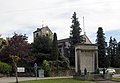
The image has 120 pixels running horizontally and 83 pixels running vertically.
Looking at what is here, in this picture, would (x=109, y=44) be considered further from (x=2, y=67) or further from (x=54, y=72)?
(x=2, y=67)

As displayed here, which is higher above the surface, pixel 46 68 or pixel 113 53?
pixel 113 53

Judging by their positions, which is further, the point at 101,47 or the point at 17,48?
the point at 101,47

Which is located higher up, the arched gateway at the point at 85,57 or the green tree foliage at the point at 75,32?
the green tree foliage at the point at 75,32

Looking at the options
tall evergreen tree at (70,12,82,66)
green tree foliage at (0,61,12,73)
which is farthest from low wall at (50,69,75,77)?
tall evergreen tree at (70,12,82,66)

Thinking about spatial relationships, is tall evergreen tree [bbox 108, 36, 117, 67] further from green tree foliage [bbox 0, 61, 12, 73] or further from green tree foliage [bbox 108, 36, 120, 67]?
green tree foliage [bbox 0, 61, 12, 73]

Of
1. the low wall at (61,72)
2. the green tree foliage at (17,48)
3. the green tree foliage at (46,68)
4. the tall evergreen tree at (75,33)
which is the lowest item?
the low wall at (61,72)

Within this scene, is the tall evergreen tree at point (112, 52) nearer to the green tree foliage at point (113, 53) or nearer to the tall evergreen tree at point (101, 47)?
the green tree foliage at point (113, 53)


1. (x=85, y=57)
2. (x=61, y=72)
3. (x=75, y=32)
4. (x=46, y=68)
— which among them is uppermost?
(x=75, y=32)

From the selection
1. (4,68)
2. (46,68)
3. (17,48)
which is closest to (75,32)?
(46,68)

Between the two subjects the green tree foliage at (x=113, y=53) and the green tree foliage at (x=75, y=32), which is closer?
the green tree foliage at (x=75, y=32)

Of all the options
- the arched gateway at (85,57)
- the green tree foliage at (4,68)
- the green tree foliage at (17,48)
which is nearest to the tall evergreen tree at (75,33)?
the green tree foliage at (17,48)

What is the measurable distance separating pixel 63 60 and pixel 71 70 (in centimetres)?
349

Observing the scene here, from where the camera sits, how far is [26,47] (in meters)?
65.5

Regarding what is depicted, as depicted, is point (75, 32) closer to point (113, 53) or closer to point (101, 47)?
point (101, 47)
